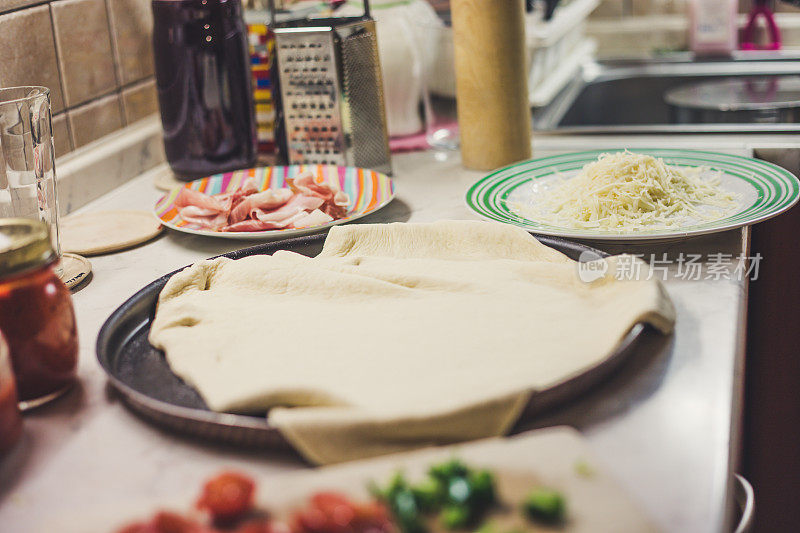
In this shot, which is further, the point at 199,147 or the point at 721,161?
the point at 199,147

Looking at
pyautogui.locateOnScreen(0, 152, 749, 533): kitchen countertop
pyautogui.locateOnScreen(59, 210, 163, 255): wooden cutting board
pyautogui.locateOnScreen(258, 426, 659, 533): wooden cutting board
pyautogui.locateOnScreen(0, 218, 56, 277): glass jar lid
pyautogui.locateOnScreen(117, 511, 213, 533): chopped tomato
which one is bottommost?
pyautogui.locateOnScreen(0, 152, 749, 533): kitchen countertop

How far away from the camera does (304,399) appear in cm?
64

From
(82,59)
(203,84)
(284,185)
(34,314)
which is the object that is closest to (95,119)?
(82,59)

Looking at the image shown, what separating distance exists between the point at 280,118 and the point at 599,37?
1485 millimetres

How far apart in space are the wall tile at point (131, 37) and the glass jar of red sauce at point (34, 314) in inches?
34.1

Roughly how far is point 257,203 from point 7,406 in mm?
553

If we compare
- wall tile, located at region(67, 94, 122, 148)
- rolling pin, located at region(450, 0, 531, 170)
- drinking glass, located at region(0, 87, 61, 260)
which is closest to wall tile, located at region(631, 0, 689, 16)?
rolling pin, located at region(450, 0, 531, 170)

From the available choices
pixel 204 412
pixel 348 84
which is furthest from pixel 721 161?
pixel 204 412

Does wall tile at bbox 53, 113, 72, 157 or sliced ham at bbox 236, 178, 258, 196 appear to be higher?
wall tile at bbox 53, 113, 72, 157

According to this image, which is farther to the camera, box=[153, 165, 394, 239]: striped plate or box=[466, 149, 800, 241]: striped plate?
box=[153, 165, 394, 239]: striped plate

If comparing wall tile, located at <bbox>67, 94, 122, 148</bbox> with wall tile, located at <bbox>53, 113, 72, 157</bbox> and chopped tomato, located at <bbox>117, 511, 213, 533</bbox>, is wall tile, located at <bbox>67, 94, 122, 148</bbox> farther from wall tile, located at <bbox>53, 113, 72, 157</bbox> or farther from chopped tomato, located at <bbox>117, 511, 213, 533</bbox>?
chopped tomato, located at <bbox>117, 511, 213, 533</bbox>

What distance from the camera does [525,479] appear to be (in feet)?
1.73

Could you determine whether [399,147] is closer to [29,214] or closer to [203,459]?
[29,214]

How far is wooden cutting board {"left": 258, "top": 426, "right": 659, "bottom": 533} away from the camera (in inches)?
19.2
